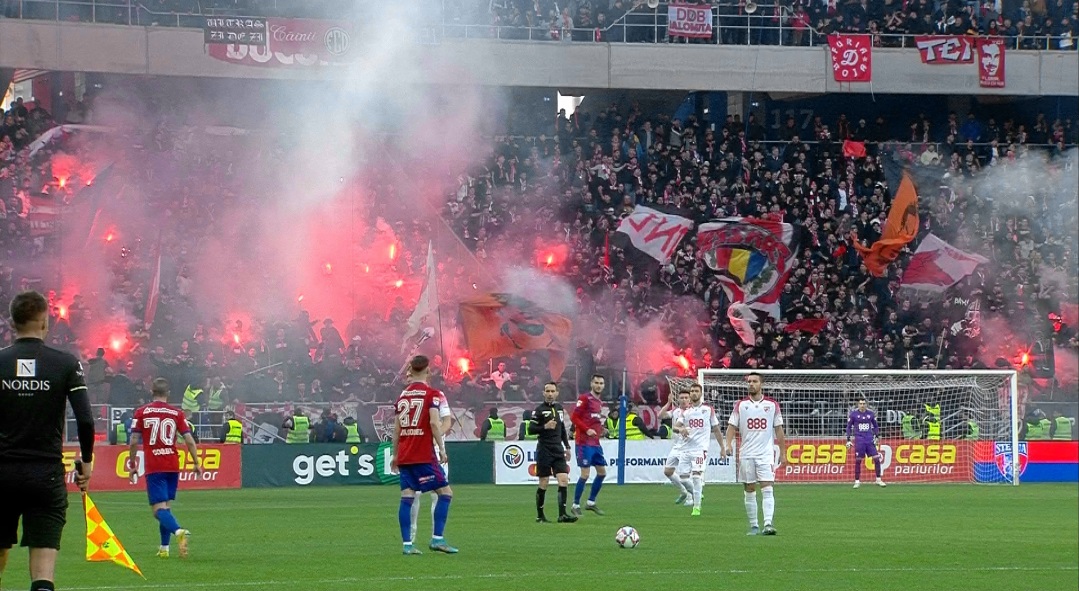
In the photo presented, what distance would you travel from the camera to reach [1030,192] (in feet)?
148

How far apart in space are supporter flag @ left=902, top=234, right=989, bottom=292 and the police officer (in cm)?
1378

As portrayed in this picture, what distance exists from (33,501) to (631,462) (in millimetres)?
25567

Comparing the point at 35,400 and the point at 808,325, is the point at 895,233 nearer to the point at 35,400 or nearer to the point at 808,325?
the point at 808,325

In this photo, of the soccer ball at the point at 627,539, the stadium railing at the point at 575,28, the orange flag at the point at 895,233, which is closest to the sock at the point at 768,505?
the soccer ball at the point at 627,539

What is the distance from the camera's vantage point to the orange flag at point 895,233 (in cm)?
4241

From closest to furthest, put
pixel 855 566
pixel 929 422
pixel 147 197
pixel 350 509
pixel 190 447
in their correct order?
pixel 855 566
pixel 190 447
pixel 350 509
pixel 929 422
pixel 147 197

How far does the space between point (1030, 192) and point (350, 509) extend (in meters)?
27.4

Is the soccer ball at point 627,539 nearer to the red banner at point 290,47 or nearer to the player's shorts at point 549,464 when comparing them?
the player's shorts at point 549,464

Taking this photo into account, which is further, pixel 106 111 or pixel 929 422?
pixel 106 111

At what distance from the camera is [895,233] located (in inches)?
1693

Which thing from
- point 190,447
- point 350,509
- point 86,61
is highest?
point 86,61

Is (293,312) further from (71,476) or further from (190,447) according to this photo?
(190,447)

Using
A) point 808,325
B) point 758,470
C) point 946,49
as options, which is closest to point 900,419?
point 808,325

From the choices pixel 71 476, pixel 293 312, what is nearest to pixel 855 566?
pixel 71 476
